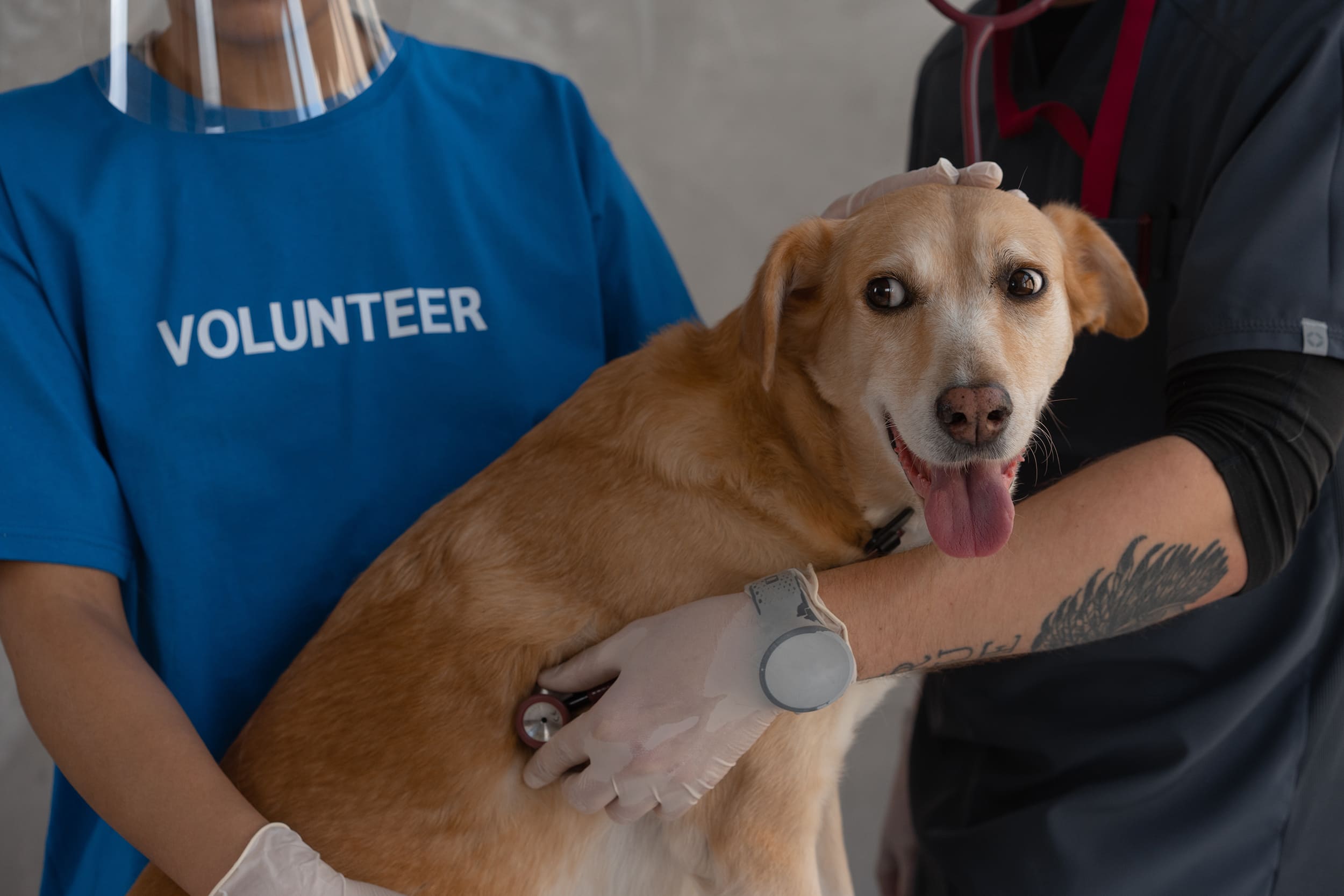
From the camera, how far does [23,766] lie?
234 cm

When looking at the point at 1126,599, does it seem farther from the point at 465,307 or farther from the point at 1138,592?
the point at 465,307

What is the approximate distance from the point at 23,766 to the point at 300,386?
166 centimetres

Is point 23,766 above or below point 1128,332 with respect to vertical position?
below

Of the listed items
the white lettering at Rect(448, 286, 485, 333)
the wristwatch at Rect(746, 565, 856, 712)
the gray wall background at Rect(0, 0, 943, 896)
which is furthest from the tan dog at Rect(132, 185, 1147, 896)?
the gray wall background at Rect(0, 0, 943, 896)

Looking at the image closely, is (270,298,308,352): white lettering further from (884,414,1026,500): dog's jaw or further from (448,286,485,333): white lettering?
(884,414,1026,500): dog's jaw

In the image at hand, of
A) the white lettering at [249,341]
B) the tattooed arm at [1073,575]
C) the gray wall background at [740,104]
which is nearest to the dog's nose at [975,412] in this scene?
the tattooed arm at [1073,575]

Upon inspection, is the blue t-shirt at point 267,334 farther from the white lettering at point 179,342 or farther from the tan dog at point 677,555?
the tan dog at point 677,555

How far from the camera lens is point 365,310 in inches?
58.1

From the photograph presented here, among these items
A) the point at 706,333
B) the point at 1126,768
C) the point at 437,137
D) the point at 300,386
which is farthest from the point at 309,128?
the point at 1126,768

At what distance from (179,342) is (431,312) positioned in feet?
1.20

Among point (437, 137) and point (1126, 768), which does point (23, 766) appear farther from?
point (1126, 768)

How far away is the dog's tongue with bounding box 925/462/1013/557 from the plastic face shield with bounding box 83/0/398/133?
1.08 metres

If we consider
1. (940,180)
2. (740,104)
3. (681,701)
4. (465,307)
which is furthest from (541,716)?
(740,104)

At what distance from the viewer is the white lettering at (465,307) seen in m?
1.52
